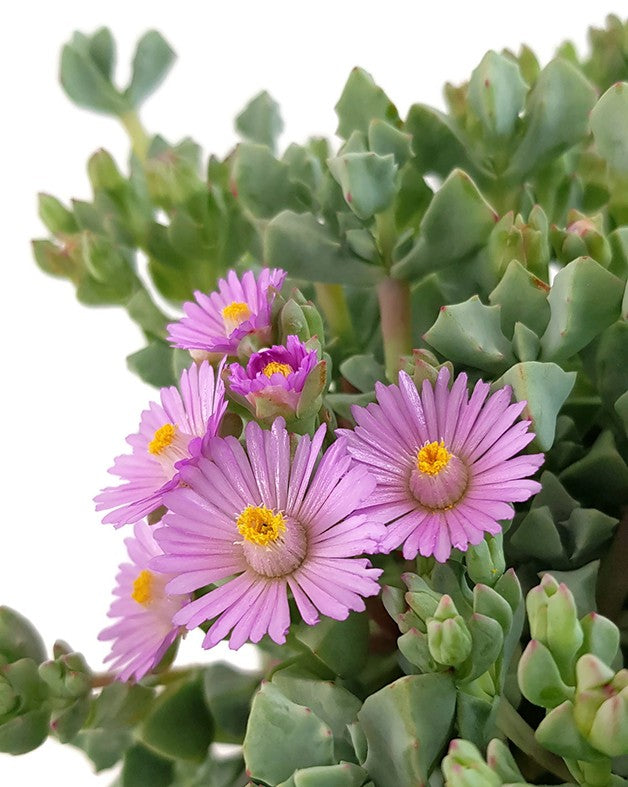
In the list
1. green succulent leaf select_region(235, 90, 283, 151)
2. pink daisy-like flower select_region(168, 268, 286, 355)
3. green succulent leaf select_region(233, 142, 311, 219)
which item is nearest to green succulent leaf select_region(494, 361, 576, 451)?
pink daisy-like flower select_region(168, 268, 286, 355)

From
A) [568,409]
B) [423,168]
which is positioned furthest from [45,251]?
[568,409]

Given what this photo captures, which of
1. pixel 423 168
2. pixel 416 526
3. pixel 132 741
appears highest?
pixel 423 168

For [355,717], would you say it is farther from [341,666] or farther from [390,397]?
[390,397]

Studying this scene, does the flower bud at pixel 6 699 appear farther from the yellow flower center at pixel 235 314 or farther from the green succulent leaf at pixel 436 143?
the green succulent leaf at pixel 436 143

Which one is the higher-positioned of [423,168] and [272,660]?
[423,168]

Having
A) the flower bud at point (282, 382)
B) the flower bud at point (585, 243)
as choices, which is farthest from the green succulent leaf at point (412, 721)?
the flower bud at point (585, 243)
